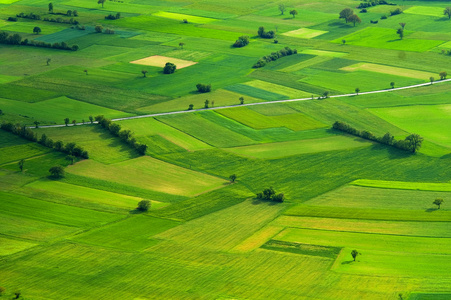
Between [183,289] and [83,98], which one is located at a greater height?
[83,98]

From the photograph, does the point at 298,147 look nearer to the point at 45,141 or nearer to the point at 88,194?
the point at 88,194

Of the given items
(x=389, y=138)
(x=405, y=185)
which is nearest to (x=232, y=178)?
(x=405, y=185)

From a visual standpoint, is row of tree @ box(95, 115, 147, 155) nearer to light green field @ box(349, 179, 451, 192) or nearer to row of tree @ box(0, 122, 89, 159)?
row of tree @ box(0, 122, 89, 159)

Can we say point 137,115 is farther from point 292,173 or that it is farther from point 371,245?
point 371,245

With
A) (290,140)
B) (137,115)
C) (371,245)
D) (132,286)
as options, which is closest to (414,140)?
(290,140)

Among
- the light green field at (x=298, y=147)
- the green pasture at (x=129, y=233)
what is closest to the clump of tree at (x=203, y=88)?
the light green field at (x=298, y=147)

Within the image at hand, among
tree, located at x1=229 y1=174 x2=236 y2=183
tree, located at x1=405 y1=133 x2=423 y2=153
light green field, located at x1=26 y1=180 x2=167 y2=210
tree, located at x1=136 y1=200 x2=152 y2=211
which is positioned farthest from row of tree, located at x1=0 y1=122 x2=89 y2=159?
tree, located at x1=405 y1=133 x2=423 y2=153
